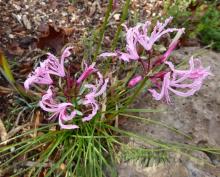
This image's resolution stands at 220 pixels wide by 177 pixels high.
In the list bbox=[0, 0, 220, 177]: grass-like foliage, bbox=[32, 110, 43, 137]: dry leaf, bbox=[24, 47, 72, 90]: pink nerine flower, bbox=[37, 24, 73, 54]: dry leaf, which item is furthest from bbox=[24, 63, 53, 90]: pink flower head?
bbox=[37, 24, 73, 54]: dry leaf

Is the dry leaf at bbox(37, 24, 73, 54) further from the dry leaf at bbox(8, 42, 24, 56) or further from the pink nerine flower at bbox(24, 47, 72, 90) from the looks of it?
the pink nerine flower at bbox(24, 47, 72, 90)

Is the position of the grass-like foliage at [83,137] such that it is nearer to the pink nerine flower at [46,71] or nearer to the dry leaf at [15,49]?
the pink nerine flower at [46,71]

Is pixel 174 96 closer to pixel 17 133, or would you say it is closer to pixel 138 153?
pixel 138 153

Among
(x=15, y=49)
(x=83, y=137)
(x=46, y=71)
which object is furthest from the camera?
(x=15, y=49)

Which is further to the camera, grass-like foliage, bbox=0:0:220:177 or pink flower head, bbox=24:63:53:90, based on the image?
grass-like foliage, bbox=0:0:220:177

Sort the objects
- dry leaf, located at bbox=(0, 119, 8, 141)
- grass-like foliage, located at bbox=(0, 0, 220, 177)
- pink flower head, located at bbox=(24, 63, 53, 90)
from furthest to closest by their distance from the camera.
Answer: dry leaf, located at bbox=(0, 119, 8, 141) → grass-like foliage, located at bbox=(0, 0, 220, 177) → pink flower head, located at bbox=(24, 63, 53, 90)

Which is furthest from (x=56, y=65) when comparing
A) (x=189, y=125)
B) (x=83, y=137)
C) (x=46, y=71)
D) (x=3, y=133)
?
(x=189, y=125)

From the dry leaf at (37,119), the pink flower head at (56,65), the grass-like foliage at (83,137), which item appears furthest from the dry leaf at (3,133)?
the pink flower head at (56,65)

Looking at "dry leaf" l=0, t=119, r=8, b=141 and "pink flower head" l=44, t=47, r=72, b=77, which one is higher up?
"pink flower head" l=44, t=47, r=72, b=77

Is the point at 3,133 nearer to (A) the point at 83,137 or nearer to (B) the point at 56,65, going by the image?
(A) the point at 83,137

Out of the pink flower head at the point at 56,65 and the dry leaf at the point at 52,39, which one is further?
the dry leaf at the point at 52,39

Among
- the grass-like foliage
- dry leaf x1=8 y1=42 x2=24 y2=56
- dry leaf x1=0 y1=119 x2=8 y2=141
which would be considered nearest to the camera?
the grass-like foliage

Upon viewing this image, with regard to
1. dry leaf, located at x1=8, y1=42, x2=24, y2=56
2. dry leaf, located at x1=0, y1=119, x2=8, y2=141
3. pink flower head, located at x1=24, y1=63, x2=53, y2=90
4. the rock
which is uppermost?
pink flower head, located at x1=24, y1=63, x2=53, y2=90
